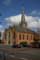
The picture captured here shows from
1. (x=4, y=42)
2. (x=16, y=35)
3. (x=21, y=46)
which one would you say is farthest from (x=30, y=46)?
(x=4, y=42)

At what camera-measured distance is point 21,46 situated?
3529 millimetres

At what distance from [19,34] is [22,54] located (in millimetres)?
513

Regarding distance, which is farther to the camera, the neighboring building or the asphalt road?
the neighboring building

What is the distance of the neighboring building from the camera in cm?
355

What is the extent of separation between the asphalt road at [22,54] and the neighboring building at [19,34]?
213 millimetres

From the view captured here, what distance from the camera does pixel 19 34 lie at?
3607 millimetres

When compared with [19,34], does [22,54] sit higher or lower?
lower

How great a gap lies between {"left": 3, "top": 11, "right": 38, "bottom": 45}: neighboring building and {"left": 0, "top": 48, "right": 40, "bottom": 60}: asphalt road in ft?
0.70

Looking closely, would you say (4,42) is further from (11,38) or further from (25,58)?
(25,58)

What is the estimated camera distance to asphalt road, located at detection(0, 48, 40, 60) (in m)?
3.43

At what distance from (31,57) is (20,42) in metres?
0.47

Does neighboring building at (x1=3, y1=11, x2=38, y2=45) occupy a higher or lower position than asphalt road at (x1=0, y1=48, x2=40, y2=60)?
higher

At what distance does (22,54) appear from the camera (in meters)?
3.54

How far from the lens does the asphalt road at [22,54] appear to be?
11.2 ft
